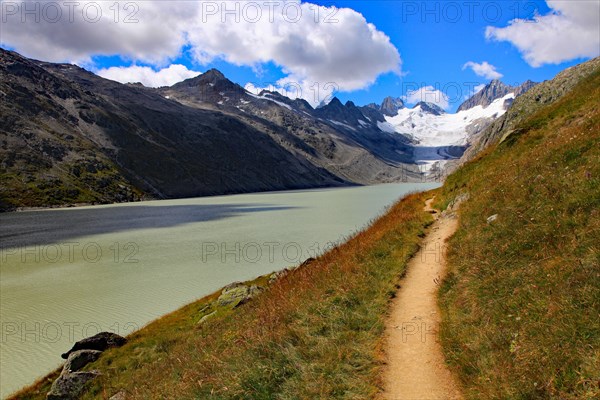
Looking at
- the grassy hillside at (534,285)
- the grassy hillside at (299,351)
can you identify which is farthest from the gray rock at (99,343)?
the grassy hillside at (534,285)

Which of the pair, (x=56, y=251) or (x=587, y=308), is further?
(x=56, y=251)

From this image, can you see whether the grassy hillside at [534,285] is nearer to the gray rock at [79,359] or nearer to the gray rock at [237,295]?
the gray rock at [237,295]

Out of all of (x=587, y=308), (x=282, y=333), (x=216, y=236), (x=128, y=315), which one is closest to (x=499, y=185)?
(x=587, y=308)

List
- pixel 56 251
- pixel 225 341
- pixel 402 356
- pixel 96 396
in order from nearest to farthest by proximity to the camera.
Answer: pixel 402 356
pixel 225 341
pixel 96 396
pixel 56 251

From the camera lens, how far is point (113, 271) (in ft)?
125

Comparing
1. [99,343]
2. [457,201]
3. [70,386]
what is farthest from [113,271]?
[457,201]

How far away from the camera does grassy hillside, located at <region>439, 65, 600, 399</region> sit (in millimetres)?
5906

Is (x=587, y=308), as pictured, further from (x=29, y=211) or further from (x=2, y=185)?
(x=2, y=185)

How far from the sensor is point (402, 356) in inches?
327

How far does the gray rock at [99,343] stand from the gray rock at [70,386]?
357 centimetres

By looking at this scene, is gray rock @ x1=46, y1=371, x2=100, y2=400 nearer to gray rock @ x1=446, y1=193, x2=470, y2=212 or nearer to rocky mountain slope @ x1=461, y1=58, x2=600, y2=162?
gray rock @ x1=446, y1=193, x2=470, y2=212

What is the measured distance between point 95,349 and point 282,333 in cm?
1421

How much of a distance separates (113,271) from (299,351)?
3562 cm

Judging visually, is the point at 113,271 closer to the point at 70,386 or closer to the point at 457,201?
the point at 70,386
